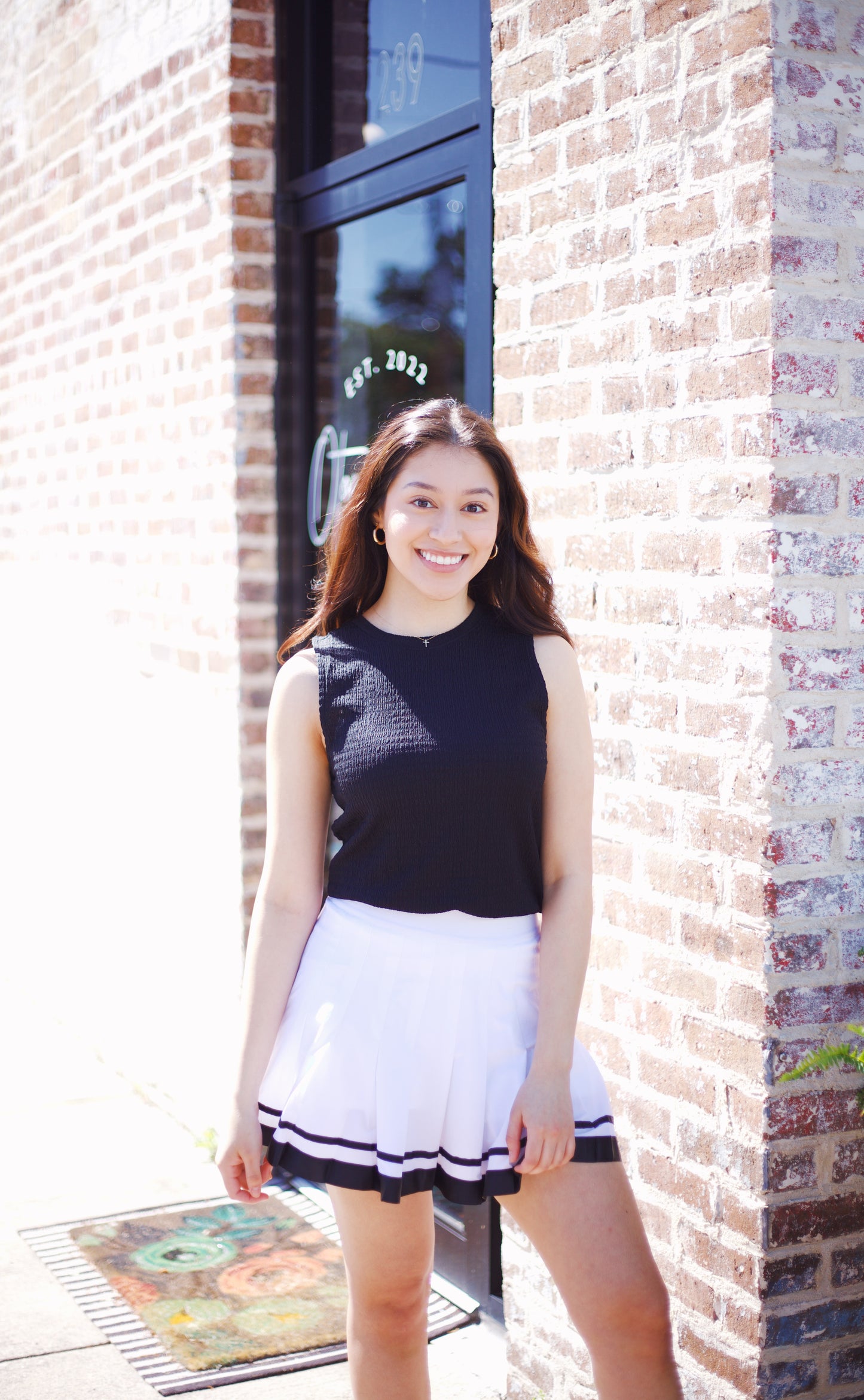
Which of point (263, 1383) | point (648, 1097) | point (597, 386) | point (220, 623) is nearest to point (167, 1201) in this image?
point (263, 1383)

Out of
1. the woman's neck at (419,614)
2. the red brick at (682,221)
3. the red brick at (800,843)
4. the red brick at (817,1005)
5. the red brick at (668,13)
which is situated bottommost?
the red brick at (817,1005)

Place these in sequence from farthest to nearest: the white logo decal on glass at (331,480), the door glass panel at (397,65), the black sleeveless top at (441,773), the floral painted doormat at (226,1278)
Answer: the white logo decal on glass at (331,480) → the door glass panel at (397,65) → the floral painted doormat at (226,1278) → the black sleeveless top at (441,773)

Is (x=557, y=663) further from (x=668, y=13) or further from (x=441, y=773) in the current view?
(x=668, y=13)

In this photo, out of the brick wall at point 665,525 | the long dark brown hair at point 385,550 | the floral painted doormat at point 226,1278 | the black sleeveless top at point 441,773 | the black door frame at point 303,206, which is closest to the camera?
the black sleeveless top at point 441,773

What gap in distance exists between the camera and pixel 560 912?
2.23 m

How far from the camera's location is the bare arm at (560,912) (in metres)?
2.11

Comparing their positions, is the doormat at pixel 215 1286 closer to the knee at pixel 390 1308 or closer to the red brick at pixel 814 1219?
the knee at pixel 390 1308

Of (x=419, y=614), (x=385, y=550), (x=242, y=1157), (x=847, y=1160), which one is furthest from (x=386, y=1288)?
(x=385, y=550)

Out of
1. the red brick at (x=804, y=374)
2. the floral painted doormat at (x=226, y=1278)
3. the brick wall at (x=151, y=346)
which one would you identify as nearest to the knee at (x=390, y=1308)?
the floral painted doormat at (x=226, y=1278)

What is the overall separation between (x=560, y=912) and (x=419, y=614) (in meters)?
0.53

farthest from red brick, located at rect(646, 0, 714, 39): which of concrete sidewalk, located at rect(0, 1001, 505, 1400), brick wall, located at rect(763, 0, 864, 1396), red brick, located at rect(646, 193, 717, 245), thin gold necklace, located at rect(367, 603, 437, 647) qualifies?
concrete sidewalk, located at rect(0, 1001, 505, 1400)

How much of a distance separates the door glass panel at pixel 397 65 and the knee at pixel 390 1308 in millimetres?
2653

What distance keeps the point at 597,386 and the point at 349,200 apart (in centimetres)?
159

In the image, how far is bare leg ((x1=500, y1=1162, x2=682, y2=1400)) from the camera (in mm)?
2061
